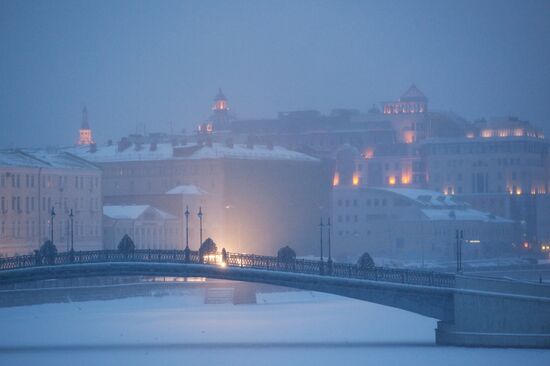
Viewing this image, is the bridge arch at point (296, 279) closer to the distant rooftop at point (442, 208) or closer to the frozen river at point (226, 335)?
the frozen river at point (226, 335)

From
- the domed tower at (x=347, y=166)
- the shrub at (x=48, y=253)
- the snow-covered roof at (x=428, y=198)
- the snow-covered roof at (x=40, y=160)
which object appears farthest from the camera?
the domed tower at (x=347, y=166)

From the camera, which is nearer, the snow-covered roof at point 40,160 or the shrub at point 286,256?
the shrub at point 286,256

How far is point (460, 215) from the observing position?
472 ft

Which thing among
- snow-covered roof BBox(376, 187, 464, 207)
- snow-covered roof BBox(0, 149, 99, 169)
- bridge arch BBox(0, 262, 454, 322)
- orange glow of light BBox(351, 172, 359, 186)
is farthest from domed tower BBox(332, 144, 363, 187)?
bridge arch BBox(0, 262, 454, 322)

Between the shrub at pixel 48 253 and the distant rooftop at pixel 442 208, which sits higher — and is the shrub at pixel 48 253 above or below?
below

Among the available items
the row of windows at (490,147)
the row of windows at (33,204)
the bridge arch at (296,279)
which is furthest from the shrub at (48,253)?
the row of windows at (490,147)

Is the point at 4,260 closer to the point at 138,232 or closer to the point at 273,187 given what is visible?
the point at 138,232

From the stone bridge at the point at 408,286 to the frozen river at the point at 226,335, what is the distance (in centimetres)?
118

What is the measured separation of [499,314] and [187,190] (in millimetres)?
59733

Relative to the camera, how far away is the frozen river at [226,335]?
64.8m

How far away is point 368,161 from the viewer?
175 metres

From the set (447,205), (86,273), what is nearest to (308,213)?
(447,205)

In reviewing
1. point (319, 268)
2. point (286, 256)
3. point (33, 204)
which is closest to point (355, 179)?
point (33, 204)

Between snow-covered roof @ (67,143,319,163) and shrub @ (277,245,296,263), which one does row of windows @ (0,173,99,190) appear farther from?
shrub @ (277,245,296,263)
